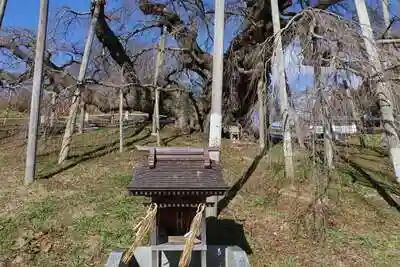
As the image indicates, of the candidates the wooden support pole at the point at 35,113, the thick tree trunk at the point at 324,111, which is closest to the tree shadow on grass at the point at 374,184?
the thick tree trunk at the point at 324,111

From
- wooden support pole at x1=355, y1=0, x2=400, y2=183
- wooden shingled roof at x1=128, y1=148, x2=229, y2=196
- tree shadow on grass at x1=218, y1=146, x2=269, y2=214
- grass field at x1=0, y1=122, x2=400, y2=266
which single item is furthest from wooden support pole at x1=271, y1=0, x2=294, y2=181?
wooden shingled roof at x1=128, y1=148, x2=229, y2=196

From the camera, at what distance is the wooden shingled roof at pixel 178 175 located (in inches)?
212

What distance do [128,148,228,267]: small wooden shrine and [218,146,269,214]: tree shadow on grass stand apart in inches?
96.8

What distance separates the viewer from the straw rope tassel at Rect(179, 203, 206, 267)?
17.4 ft

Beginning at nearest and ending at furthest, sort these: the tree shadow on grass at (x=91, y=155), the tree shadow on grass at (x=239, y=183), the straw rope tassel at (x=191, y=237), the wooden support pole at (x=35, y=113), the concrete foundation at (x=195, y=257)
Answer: the straw rope tassel at (x=191, y=237), the concrete foundation at (x=195, y=257), the tree shadow on grass at (x=239, y=183), the wooden support pole at (x=35, y=113), the tree shadow on grass at (x=91, y=155)

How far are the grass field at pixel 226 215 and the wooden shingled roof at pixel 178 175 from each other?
221cm

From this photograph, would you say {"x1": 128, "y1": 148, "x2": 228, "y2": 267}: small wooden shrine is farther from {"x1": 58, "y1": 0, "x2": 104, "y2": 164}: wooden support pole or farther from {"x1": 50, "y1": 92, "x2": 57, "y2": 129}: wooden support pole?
{"x1": 50, "y1": 92, "x2": 57, "y2": 129}: wooden support pole

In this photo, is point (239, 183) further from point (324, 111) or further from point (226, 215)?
point (324, 111)

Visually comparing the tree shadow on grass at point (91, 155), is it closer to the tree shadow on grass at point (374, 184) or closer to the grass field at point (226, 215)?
the grass field at point (226, 215)

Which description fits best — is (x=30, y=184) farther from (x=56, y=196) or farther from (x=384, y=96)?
(x=384, y=96)

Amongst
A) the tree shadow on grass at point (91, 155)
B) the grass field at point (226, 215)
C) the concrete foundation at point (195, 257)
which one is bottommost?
the concrete foundation at point (195, 257)

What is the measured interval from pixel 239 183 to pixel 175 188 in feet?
15.5

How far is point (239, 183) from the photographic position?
32.4 ft

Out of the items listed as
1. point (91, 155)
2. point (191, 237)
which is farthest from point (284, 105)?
point (91, 155)
